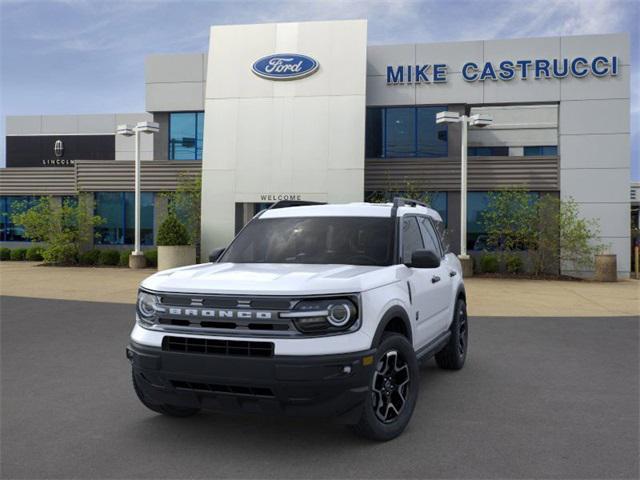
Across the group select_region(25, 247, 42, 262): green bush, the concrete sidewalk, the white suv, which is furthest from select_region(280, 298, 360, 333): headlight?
select_region(25, 247, 42, 262): green bush

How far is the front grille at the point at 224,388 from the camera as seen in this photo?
156 inches

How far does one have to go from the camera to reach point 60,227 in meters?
25.1

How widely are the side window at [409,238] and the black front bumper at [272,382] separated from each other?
148cm

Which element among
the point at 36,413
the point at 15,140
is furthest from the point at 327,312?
the point at 15,140

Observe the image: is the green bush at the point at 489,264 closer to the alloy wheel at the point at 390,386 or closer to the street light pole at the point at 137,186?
the street light pole at the point at 137,186

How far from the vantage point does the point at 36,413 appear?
5227 millimetres

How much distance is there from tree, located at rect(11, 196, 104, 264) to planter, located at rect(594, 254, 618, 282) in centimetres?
1970

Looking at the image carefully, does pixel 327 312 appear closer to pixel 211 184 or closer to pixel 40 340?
pixel 40 340

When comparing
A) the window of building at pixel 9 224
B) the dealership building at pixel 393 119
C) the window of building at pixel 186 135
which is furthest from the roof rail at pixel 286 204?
the window of building at pixel 9 224

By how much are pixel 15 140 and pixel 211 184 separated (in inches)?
1359

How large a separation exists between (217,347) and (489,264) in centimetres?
1812

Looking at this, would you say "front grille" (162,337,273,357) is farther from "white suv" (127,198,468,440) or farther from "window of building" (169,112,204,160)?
"window of building" (169,112,204,160)

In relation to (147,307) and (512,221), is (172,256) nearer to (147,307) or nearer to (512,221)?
(512,221)

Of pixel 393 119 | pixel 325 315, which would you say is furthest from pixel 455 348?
pixel 393 119
